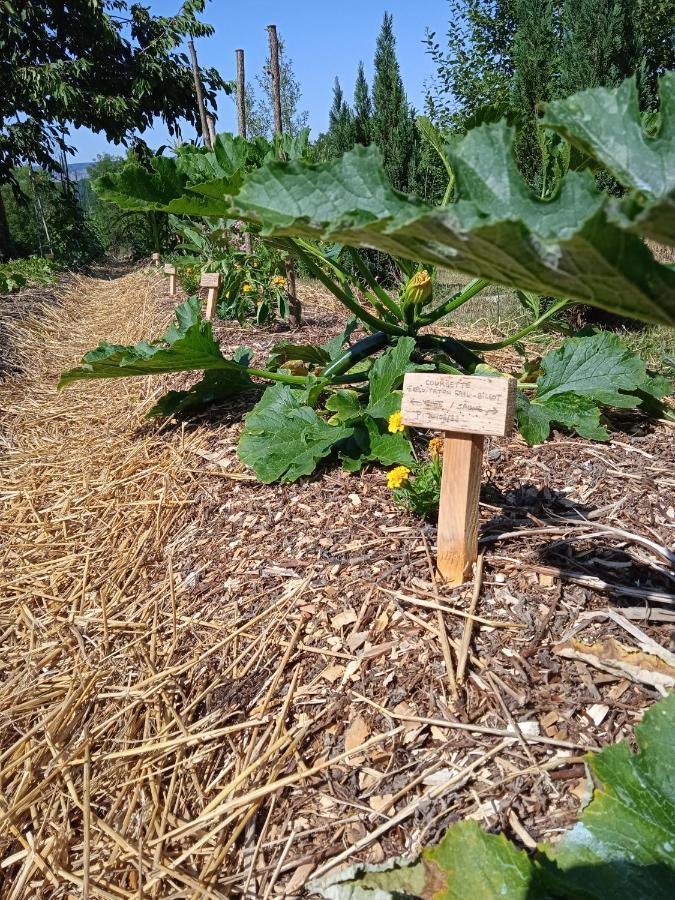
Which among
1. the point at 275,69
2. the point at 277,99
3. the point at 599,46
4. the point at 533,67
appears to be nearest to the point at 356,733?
the point at 277,99

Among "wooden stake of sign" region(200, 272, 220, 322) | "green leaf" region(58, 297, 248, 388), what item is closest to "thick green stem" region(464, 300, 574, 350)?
"green leaf" region(58, 297, 248, 388)

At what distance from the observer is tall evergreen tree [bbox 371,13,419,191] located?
→ 841 cm

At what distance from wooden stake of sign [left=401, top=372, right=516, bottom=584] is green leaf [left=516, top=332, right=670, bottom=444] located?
2.20 ft

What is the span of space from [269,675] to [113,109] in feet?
Result: 53.7

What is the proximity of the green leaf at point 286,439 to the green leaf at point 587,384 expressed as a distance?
1.98 feet

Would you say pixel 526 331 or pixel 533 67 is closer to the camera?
pixel 526 331

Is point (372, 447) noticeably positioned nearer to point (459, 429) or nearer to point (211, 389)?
point (459, 429)

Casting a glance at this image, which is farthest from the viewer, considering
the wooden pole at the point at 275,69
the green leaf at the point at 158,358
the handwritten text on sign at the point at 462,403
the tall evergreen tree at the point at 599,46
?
the tall evergreen tree at the point at 599,46

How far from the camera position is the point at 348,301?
2186mm

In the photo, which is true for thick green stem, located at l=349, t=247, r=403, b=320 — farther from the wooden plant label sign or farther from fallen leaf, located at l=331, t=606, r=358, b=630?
the wooden plant label sign

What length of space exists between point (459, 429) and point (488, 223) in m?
0.78

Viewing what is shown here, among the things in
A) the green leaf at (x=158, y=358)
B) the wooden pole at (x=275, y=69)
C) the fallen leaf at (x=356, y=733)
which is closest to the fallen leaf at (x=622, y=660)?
the fallen leaf at (x=356, y=733)

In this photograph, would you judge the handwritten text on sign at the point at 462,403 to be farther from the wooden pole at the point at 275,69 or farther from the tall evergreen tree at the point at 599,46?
the tall evergreen tree at the point at 599,46

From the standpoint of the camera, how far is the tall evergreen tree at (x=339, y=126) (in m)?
9.51
